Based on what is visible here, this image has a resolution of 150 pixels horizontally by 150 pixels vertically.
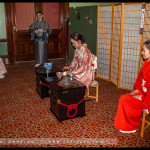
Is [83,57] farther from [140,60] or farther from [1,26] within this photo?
[1,26]

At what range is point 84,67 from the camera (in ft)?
11.1

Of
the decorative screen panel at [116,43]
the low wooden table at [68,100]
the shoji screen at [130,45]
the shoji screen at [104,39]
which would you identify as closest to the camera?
the low wooden table at [68,100]

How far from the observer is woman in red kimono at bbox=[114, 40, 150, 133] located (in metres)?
2.47

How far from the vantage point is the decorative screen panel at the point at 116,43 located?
4202 mm

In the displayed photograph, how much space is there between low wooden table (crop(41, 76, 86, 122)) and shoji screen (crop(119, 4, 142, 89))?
1.58 meters

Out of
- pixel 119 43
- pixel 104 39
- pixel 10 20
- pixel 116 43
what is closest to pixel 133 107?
pixel 119 43

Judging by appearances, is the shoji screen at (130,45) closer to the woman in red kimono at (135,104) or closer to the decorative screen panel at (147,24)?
the decorative screen panel at (147,24)

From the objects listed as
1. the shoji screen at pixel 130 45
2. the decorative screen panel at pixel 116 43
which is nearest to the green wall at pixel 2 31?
the decorative screen panel at pixel 116 43

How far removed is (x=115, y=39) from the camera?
439 cm

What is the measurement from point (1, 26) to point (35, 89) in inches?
130

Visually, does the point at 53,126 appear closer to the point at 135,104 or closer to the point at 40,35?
the point at 135,104

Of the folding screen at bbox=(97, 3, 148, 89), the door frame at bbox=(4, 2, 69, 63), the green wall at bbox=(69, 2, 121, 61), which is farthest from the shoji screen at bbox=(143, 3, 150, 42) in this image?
the door frame at bbox=(4, 2, 69, 63)

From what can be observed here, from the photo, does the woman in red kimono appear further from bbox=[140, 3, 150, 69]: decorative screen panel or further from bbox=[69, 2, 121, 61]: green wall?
bbox=[69, 2, 121, 61]: green wall

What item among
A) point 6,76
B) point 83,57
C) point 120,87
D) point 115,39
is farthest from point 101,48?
point 6,76
